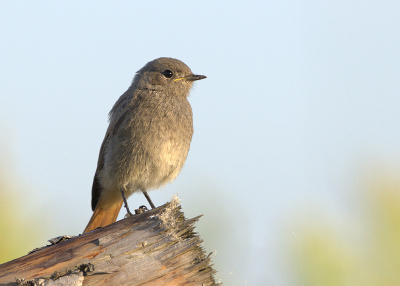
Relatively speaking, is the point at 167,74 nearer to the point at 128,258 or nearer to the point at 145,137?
the point at 145,137

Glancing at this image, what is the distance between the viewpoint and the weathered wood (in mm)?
3271

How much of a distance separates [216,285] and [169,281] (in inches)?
14.8

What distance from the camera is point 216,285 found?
11.3 feet

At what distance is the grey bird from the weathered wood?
2067 mm

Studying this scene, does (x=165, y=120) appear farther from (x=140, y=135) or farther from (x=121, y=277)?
(x=121, y=277)

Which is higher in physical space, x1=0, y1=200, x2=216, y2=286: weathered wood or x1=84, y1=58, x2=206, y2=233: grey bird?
x1=84, y1=58, x2=206, y2=233: grey bird

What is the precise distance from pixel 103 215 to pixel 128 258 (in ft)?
10.3

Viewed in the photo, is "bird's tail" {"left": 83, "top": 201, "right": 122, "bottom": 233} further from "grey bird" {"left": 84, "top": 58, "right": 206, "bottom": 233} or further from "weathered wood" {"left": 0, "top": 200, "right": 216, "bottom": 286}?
"weathered wood" {"left": 0, "top": 200, "right": 216, "bottom": 286}

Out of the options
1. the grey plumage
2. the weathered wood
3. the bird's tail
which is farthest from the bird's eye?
the weathered wood

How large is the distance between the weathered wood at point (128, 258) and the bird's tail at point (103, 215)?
265cm

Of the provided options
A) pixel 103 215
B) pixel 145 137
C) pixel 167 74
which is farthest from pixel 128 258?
pixel 167 74

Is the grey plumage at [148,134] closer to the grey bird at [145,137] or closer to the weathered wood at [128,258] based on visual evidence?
the grey bird at [145,137]

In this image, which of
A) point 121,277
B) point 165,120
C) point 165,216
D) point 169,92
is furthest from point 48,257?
point 169,92

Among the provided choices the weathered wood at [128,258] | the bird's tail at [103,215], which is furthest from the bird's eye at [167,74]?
the weathered wood at [128,258]
